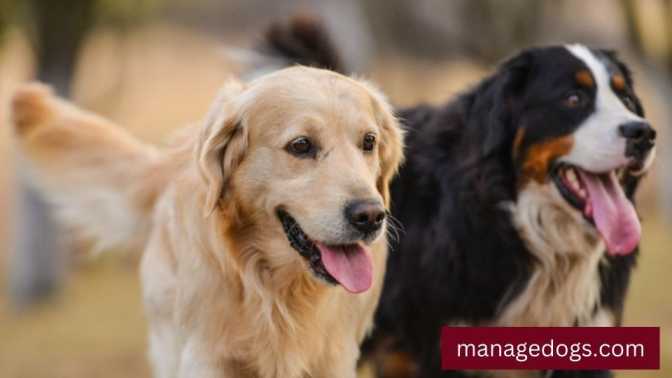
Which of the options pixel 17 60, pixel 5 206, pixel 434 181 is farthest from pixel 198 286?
pixel 17 60

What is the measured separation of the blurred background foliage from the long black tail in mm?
221

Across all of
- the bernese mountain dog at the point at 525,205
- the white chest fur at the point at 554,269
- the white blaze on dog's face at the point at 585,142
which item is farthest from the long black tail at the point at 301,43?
the white chest fur at the point at 554,269

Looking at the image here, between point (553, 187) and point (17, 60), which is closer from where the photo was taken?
point (553, 187)

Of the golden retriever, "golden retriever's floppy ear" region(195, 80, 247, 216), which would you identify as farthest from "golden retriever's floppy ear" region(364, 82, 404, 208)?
"golden retriever's floppy ear" region(195, 80, 247, 216)

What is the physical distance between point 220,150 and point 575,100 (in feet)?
5.05

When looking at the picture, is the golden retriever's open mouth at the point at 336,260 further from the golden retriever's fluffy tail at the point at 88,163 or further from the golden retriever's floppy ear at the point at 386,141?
the golden retriever's fluffy tail at the point at 88,163

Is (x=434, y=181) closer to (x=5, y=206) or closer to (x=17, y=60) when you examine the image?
(x=5, y=206)

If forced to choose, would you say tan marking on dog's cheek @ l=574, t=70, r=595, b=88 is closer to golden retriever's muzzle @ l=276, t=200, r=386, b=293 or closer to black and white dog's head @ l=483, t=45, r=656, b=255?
black and white dog's head @ l=483, t=45, r=656, b=255

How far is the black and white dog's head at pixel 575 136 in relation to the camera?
154 inches

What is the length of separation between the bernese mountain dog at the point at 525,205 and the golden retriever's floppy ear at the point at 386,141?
59 centimetres

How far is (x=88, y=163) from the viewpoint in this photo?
4.82m

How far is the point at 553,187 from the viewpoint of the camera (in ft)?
13.5

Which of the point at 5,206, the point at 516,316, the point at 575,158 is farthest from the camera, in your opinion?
the point at 5,206

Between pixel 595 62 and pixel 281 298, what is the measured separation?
1.68m
